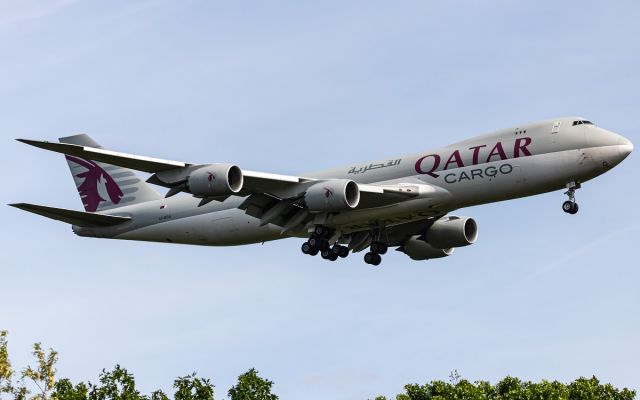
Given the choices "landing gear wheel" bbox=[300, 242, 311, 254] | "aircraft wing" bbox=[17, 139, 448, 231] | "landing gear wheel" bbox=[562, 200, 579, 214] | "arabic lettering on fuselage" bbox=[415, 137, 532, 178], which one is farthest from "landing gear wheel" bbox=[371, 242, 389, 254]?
"landing gear wheel" bbox=[562, 200, 579, 214]

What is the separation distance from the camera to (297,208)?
45562mm

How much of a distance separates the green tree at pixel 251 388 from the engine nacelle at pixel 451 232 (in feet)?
33.7

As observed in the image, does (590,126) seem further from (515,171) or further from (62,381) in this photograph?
(62,381)

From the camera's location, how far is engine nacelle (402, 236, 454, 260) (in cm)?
5134

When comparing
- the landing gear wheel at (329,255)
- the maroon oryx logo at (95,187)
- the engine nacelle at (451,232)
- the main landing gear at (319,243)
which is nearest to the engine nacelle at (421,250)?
the engine nacelle at (451,232)

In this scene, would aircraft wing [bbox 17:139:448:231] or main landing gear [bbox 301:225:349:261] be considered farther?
main landing gear [bbox 301:225:349:261]

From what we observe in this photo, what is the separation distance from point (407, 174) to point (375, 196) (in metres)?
1.81

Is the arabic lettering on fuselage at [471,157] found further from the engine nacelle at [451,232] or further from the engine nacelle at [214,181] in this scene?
the engine nacelle at [214,181]

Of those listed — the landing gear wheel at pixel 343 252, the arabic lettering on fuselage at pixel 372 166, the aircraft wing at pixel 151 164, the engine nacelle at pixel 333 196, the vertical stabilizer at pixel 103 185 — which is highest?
the vertical stabilizer at pixel 103 185

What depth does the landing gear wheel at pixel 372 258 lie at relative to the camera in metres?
49.6

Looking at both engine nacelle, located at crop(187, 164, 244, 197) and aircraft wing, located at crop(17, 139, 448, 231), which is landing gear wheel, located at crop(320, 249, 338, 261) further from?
engine nacelle, located at crop(187, 164, 244, 197)

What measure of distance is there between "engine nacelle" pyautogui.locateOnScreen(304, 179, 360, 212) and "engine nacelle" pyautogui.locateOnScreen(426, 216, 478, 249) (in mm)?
7784

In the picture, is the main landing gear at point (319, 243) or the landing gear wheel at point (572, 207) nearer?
the landing gear wheel at point (572, 207)

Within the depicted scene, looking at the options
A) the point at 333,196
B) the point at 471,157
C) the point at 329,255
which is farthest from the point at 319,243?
the point at 471,157
